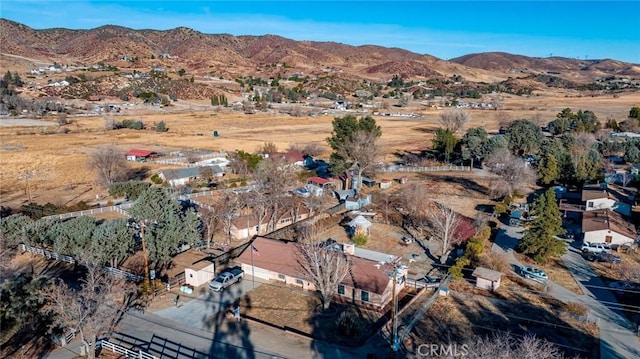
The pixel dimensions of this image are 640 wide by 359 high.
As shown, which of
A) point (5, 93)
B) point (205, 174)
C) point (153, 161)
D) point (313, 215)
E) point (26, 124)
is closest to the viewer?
point (313, 215)

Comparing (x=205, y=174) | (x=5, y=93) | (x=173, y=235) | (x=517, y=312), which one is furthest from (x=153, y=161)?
(x=5, y=93)

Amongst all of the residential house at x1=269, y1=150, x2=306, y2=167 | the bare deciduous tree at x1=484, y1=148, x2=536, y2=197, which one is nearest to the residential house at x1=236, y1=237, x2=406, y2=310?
the bare deciduous tree at x1=484, y1=148, x2=536, y2=197

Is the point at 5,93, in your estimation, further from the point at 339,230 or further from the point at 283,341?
the point at 283,341

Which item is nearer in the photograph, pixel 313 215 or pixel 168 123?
pixel 313 215

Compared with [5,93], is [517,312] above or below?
below

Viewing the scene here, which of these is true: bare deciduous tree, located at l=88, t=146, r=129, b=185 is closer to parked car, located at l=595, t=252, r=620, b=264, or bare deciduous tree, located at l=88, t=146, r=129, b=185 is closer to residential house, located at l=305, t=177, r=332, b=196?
residential house, located at l=305, t=177, r=332, b=196

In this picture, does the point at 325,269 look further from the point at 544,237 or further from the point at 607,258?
the point at 607,258
